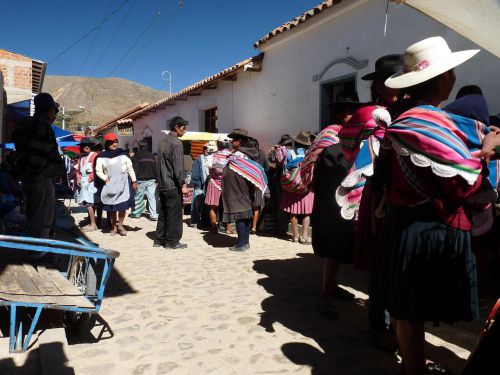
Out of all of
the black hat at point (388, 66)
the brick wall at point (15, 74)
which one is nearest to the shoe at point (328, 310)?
the black hat at point (388, 66)

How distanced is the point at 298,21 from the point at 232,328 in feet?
21.0

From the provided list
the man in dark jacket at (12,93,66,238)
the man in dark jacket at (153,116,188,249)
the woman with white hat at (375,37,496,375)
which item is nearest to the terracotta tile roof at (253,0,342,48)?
the man in dark jacket at (153,116,188,249)

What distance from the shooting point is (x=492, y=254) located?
4.33 m

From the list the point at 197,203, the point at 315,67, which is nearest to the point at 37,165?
the point at 197,203

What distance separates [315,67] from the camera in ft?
25.8

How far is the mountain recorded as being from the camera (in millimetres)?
87062

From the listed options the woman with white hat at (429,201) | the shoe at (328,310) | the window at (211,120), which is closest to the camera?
the woman with white hat at (429,201)

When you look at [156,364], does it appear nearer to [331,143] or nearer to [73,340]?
[73,340]

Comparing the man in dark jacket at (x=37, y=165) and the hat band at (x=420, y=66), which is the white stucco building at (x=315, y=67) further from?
the man in dark jacket at (x=37, y=165)

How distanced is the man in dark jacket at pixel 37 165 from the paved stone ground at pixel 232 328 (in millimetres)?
1026

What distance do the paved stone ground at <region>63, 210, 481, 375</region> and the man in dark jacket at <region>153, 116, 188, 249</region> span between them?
1045 mm

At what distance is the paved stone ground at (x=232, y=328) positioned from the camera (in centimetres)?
262

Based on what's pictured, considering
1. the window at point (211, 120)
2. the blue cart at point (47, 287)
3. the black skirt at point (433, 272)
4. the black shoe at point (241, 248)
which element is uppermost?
the window at point (211, 120)

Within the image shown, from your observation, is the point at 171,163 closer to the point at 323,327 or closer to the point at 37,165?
the point at 37,165
